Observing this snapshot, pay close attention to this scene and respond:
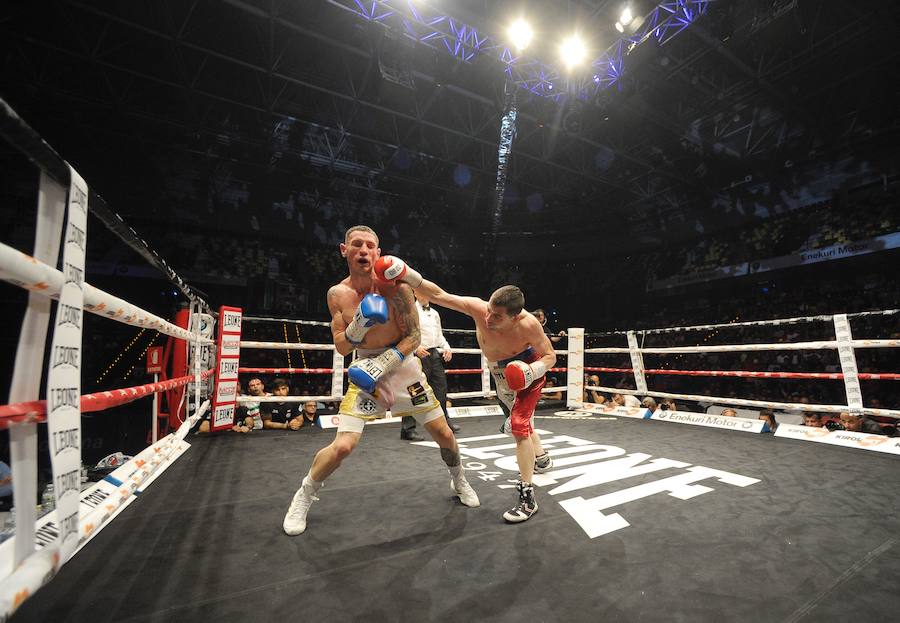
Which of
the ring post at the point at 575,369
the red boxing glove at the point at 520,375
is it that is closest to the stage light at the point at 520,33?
the ring post at the point at 575,369

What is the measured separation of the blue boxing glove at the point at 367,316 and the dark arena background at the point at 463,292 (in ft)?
2.74

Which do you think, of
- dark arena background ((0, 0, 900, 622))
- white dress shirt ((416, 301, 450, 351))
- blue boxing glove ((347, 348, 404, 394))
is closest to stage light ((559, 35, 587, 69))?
dark arena background ((0, 0, 900, 622))

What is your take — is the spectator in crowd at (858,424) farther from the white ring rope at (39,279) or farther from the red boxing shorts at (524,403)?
the white ring rope at (39,279)

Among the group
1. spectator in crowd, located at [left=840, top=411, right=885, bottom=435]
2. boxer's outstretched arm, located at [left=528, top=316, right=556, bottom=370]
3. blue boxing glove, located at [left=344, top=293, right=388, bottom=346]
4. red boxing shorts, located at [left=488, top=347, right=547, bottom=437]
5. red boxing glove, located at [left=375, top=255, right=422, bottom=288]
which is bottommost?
spectator in crowd, located at [left=840, top=411, right=885, bottom=435]

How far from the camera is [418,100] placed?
28.6 feet

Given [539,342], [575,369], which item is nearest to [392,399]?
[539,342]

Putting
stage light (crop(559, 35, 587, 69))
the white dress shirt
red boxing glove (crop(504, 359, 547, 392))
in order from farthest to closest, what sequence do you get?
stage light (crop(559, 35, 587, 69))
the white dress shirt
red boxing glove (crop(504, 359, 547, 392))

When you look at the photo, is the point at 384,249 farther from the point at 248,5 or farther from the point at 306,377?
the point at 248,5

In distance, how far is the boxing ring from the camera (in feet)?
3.53

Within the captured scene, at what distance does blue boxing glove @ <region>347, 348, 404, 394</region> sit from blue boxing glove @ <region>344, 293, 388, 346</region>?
0.39 ft

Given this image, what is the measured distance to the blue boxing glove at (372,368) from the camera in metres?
1.82

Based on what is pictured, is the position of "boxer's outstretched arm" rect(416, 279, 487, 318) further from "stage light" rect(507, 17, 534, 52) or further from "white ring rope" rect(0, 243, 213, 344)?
"stage light" rect(507, 17, 534, 52)

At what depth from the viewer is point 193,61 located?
7.36 metres

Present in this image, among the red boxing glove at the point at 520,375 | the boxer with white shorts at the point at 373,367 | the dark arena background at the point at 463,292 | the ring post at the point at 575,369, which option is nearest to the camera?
the dark arena background at the point at 463,292
